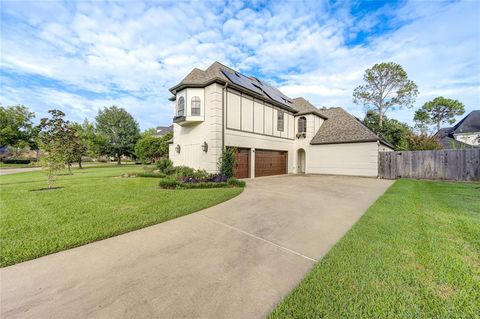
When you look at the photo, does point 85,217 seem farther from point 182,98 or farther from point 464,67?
point 464,67

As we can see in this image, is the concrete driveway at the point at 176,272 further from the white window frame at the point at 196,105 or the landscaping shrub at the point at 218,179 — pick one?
the white window frame at the point at 196,105

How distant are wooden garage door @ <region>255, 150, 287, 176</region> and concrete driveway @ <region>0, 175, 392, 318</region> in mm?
9710

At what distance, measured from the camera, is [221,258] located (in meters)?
3.01

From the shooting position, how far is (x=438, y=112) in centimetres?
3356

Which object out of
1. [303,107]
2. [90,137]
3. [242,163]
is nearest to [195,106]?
[242,163]

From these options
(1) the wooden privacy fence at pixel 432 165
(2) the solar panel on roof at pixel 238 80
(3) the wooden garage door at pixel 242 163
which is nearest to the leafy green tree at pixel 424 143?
(1) the wooden privacy fence at pixel 432 165

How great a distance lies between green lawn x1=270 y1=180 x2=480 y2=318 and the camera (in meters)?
1.87

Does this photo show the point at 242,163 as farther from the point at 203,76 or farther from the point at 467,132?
the point at 467,132

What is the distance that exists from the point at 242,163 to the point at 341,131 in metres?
9.72

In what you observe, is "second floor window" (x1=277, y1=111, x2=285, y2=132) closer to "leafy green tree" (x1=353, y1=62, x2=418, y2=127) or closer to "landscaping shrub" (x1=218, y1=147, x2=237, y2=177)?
"landscaping shrub" (x1=218, y1=147, x2=237, y2=177)

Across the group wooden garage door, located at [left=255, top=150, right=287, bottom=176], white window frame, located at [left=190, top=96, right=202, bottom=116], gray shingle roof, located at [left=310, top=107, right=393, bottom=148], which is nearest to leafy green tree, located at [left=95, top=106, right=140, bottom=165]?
white window frame, located at [left=190, top=96, right=202, bottom=116]

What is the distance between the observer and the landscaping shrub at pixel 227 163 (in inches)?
433

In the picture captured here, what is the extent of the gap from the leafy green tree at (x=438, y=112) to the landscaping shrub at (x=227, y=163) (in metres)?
41.1

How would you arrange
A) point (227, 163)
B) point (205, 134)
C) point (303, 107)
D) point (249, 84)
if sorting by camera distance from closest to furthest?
point (227, 163) < point (205, 134) < point (249, 84) < point (303, 107)
